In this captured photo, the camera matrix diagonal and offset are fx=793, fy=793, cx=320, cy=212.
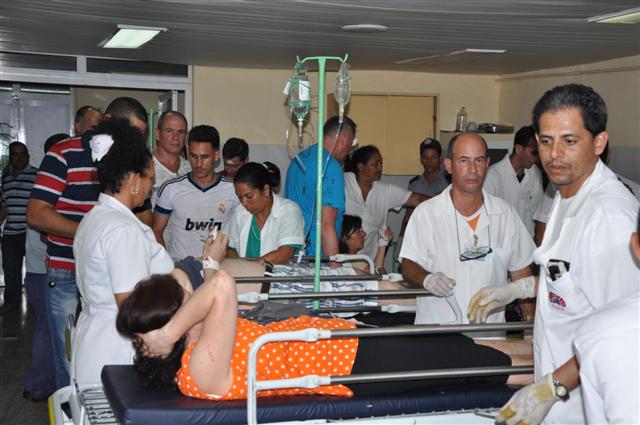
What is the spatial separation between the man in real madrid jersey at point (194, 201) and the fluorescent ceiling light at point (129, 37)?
4.55ft

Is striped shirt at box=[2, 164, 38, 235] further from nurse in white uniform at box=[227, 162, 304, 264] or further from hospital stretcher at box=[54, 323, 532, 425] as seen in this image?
hospital stretcher at box=[54, 323, 532, 425]

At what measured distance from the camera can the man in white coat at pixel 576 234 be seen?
7.63 feet

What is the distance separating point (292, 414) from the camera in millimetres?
2650

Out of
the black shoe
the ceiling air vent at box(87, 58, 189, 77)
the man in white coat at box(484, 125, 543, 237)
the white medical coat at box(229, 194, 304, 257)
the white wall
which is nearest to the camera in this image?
the white medical coat at box(229, 194, 304, 257)

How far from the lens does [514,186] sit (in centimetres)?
590

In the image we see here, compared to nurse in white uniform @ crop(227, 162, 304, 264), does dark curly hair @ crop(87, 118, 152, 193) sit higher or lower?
higher

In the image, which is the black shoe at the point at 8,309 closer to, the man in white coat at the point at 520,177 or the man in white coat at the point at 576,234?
the man in white coat at the point at 520,177

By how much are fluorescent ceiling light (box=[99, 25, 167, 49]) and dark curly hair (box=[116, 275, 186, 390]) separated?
3301 mm

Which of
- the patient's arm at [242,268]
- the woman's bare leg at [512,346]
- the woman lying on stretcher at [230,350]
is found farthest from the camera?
the patient's arm at [242,268]

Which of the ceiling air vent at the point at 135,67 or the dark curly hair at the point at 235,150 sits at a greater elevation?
the ceiling air vent at the point at 135,67

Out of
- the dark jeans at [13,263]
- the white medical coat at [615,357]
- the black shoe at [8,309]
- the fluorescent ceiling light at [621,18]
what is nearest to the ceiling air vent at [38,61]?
the dark jeans at [13,263]

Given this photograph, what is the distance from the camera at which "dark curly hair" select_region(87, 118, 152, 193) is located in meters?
2.99

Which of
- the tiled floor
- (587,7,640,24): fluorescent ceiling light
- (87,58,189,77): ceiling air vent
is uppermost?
(87,58,189,77): ceiling air vent

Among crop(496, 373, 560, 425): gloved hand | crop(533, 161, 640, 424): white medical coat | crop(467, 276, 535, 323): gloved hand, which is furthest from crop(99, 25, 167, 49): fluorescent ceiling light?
crop(496, 373, 560, 425): gloved hand
